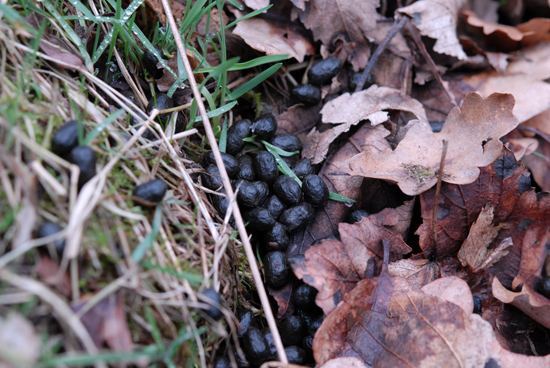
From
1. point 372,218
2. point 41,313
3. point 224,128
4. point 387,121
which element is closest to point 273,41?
point 224,128

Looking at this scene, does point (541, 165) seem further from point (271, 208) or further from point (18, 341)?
point (18, 341)

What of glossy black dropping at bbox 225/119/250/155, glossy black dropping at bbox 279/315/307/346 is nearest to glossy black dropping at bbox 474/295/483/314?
glossy black dropping at bbox 279/315/307/346

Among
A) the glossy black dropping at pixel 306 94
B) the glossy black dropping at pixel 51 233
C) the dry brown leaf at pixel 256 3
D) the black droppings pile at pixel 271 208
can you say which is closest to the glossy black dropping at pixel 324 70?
the glossy black dropping at pixel 306 94

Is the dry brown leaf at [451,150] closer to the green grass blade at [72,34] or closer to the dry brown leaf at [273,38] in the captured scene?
the dry brown leaf at [273,38]

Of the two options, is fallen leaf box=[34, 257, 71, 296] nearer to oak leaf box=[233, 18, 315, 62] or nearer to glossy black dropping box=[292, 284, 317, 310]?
glossy black dropping box=[292, 284, 317, 310]

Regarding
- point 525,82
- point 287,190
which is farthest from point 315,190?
point 525,82

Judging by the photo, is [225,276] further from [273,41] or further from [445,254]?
[273,41]
